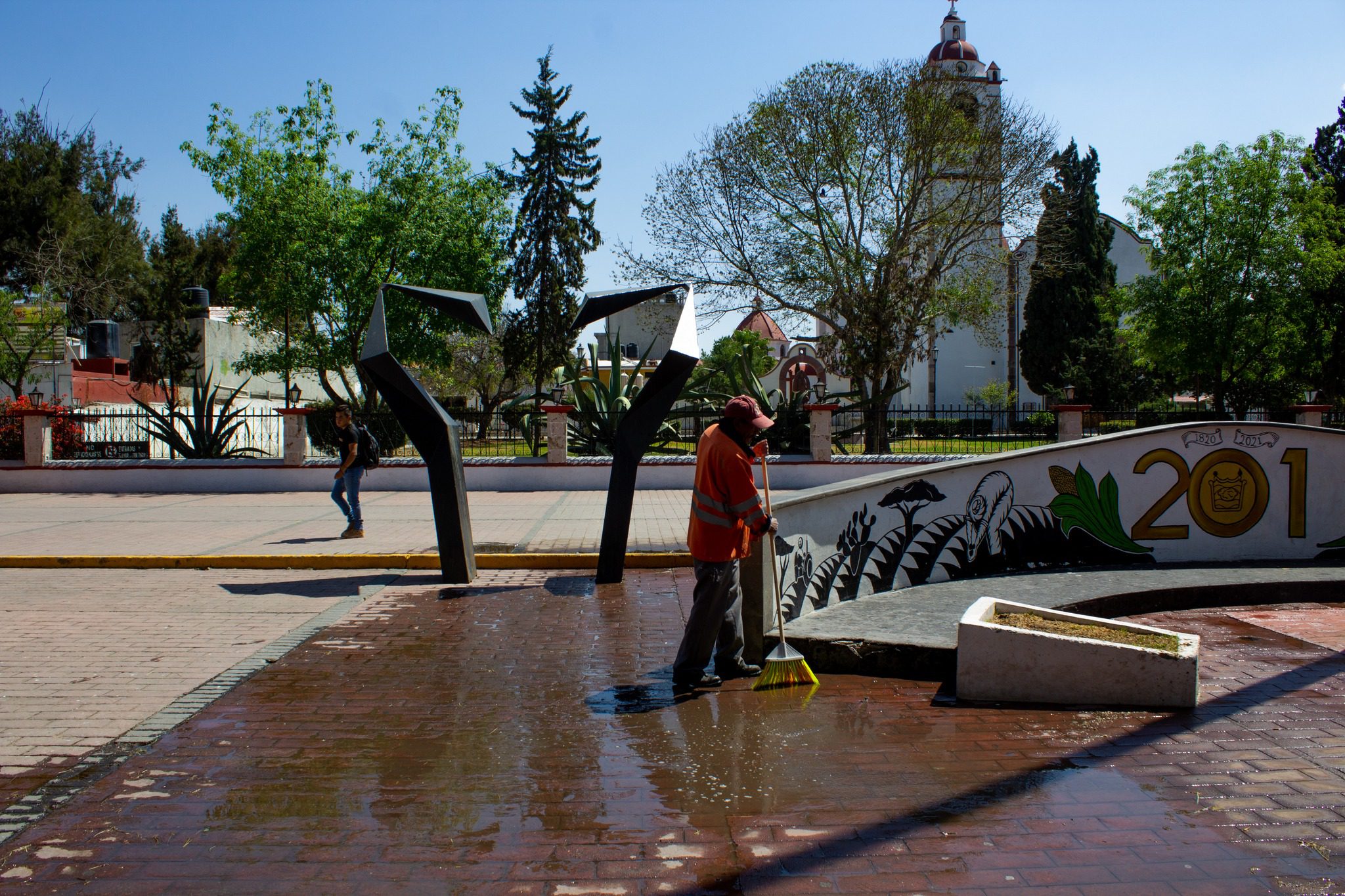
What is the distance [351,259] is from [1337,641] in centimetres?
2165

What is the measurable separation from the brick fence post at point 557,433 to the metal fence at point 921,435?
5.84 meters

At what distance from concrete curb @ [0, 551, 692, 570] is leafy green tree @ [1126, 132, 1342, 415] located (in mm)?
21918

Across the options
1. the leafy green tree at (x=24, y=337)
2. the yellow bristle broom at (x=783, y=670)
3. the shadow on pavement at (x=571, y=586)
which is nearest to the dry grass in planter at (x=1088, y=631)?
the yellow bristle broom at (x=783, y=670)

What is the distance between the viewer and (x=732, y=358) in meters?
23.2

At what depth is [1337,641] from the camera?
6.54 meters

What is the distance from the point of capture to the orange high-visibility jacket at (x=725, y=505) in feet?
18.1

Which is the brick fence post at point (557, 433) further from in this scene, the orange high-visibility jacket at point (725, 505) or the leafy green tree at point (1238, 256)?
the leafy green tree at point (1238, 256)

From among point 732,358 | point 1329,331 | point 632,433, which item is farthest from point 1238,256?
point 632,433

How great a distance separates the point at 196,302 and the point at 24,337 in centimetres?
850

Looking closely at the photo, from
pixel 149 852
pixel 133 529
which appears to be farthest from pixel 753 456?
pixel 133 529

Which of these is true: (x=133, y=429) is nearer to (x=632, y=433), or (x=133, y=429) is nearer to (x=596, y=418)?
(x=596, y=418)

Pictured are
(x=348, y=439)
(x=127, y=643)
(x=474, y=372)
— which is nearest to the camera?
(x=127, y=643)

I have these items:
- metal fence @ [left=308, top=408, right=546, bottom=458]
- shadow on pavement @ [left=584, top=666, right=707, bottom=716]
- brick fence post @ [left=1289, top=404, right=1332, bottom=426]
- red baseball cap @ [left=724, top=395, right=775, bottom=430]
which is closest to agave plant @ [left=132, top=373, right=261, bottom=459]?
metal fence @ [left=308, top=408, right=546, bottom=458]

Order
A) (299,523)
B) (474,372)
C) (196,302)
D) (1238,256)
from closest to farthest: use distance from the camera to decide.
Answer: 1. (299,523)
2. (1238,256)
3. (196,302)
4. (474,372)
